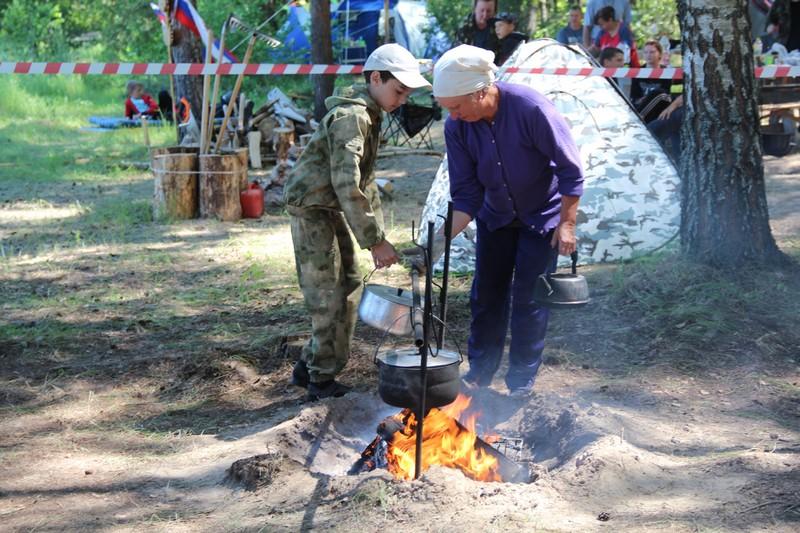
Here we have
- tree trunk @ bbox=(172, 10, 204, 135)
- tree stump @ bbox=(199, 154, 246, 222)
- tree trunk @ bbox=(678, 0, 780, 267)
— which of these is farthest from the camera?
tree trunk @ bbox=(172, 10, 204, 135)

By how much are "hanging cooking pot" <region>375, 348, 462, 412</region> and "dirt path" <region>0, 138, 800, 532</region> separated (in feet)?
1.08

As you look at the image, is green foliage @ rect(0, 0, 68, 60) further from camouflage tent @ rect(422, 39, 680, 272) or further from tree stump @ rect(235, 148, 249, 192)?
camouflage tent @ rect(422, 39, 680, 272)

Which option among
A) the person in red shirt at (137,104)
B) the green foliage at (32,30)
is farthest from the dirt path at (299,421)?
the green foliage at (32,30)

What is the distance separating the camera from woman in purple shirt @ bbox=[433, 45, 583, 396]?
4402mm

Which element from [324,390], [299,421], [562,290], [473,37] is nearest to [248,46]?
[473,37]

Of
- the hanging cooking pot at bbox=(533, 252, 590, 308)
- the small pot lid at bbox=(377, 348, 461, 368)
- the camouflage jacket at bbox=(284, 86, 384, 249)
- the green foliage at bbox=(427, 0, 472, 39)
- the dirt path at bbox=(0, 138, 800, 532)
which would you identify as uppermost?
the green foliage at bbox=(427, 0, 472, 39)

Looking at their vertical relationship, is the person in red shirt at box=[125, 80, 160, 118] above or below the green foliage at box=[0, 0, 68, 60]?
below

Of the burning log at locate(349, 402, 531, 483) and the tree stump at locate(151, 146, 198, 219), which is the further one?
the tree stump at locate(151, 146, 198, 219)

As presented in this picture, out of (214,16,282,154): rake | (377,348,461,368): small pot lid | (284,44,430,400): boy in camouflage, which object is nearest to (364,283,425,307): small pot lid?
(284,44,430,400): boy in camouflage

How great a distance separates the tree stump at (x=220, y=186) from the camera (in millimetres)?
10086

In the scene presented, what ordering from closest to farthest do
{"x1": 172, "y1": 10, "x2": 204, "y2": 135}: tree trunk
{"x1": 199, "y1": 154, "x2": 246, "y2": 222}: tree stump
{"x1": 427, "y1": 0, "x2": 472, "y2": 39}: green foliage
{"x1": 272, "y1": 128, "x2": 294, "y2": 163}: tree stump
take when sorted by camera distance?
{"x1": 199, "y1": 154, "x2": 246, "y2": 222}: tree stump → {"x1": 172, "y1": 10, "x2": 204, "y2": 135}: tree trunk → {"x1": 272, "y1": 128, "x2": 294, "y2": 163}: tree stump → {"x1": 427, "y1": 0, "x2": 472, "y2": 39}: green foliage

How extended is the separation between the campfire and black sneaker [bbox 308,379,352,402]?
761 mm

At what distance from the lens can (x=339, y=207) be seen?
4828mm

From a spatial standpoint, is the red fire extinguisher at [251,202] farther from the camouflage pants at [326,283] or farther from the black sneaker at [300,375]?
the camouflage pants at [326,283]
